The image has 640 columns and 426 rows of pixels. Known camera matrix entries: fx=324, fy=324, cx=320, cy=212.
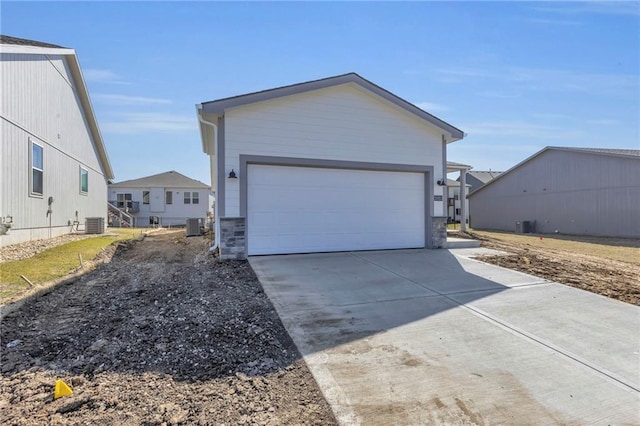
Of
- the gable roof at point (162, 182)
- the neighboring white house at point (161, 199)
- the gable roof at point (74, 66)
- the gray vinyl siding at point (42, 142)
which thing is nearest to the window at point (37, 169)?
the gray vinyl siding at point (42, 142)

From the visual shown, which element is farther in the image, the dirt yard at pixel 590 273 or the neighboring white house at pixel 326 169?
the neighboring white house at pixel 326 169

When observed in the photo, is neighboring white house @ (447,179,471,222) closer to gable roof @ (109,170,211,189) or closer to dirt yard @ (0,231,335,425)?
gable roof @ (109,170,211,189)

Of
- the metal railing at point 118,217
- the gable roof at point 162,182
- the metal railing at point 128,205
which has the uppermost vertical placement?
the gable roof at point 162,182

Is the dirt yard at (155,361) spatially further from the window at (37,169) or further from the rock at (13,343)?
the window at (37,169)

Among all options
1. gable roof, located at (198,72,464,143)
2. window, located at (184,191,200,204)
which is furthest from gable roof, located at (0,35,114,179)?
window, located at (184,191,200,204)

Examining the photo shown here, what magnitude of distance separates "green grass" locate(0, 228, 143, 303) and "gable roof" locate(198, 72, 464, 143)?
4539 millimetres

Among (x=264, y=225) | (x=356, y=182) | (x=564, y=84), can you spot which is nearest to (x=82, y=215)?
(x=264, y=225)

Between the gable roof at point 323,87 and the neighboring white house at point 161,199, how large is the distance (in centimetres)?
2150

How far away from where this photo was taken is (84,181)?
15.2 meters

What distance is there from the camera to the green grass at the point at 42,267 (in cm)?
525

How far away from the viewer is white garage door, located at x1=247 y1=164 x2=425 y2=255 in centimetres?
830

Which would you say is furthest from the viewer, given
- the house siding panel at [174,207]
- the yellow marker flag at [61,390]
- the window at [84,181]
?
the house siding panel at [174,207]

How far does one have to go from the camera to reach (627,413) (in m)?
2.30

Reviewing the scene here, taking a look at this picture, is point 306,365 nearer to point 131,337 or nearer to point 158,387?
point 158,387
